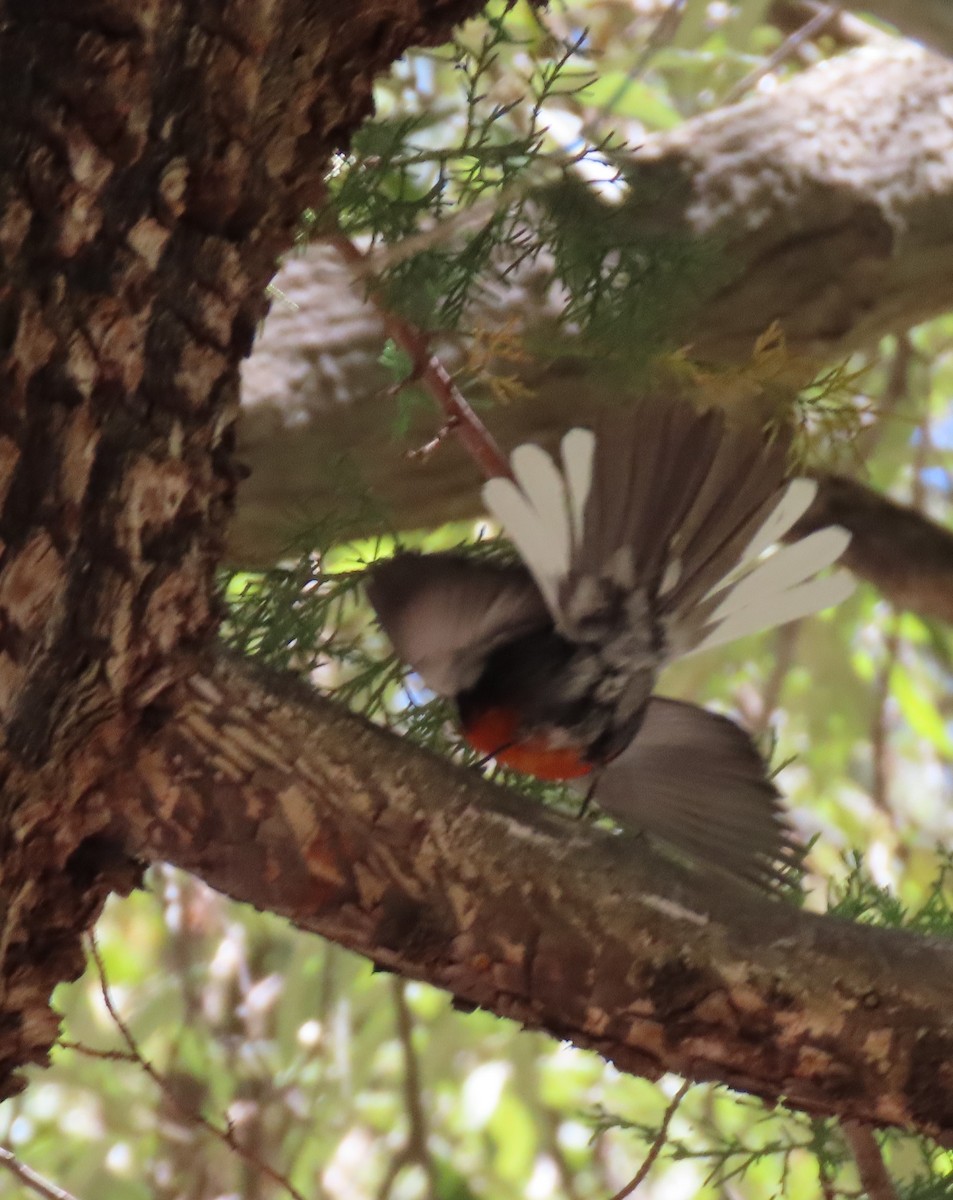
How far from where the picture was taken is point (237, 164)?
54 cm

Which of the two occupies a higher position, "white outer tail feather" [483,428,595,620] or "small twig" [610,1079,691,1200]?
"white outer tail feather" [483,428,595,620]

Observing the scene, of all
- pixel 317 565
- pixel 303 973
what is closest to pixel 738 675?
pixel 303 973

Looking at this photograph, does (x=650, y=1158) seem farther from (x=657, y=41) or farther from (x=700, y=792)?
(x=657, y=41)

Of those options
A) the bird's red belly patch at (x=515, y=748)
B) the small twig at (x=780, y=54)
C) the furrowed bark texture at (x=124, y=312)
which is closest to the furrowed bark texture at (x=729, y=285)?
the small twig at (x=780, y=54)

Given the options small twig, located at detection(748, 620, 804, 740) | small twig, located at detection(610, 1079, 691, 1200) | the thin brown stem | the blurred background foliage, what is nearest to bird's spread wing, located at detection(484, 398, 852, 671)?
small twig, located at detection(610, 1079, 691, 1200)

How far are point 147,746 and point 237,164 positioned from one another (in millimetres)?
260

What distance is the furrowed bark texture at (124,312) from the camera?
19.9 inches

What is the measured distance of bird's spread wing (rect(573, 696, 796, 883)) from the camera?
0.81m

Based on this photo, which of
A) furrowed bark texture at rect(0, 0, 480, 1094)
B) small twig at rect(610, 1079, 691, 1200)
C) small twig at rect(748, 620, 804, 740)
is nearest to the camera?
furrowed bark texture at rect(0, 0, 480, 1094)

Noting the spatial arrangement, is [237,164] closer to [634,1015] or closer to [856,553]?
[634,1015]

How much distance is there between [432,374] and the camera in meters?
0.77

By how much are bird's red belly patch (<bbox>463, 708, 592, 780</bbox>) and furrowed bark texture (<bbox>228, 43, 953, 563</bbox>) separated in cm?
30

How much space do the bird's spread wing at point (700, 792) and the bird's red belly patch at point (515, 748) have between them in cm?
5

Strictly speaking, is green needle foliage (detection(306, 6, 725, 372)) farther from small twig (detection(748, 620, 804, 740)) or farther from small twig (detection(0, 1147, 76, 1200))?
small twig (detection(748, 620, 804, 740))
